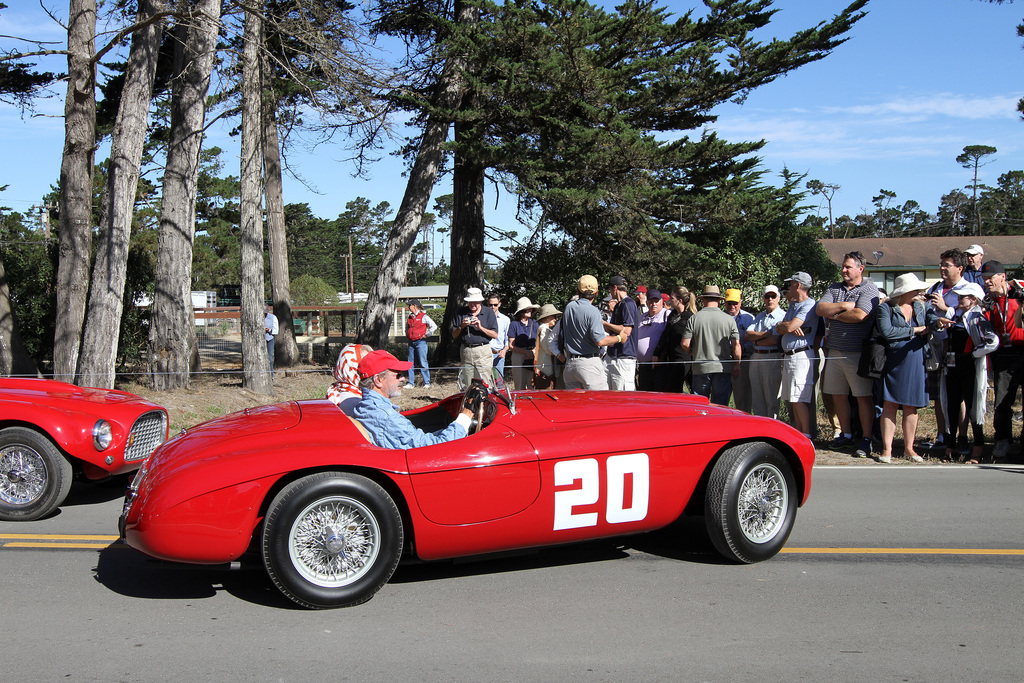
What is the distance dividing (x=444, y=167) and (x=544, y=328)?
28.5 feet

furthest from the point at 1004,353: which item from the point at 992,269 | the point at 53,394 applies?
the point at 53,394

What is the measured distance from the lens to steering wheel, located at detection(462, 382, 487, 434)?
484 cm

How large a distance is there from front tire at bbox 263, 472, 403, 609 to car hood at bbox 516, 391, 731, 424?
4.03 ft

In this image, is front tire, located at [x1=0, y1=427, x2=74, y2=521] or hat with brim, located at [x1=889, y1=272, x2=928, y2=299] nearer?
front tire, located at [x1=0, y1=427, x2=74, y2=521]

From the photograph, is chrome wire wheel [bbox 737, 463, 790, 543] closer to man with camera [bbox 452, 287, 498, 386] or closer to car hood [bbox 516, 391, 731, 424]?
car hood [bbox 516, 391, 731, 424]

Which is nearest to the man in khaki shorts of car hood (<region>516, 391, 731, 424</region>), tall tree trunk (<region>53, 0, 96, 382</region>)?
car hood (<region>516, 391, 731, 424</region>)

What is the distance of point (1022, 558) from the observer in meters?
5.11

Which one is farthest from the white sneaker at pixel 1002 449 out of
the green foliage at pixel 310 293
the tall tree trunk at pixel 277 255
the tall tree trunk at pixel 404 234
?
the green foliage at pixel 310 293

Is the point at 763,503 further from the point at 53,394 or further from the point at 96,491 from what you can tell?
the point at 96,491

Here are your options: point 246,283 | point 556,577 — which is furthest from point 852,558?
point 246,283

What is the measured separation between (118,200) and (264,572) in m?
9.98

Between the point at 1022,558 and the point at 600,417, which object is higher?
the point at 600,417

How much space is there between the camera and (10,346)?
13961mm

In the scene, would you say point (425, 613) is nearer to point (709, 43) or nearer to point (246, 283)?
point (246, 283)
